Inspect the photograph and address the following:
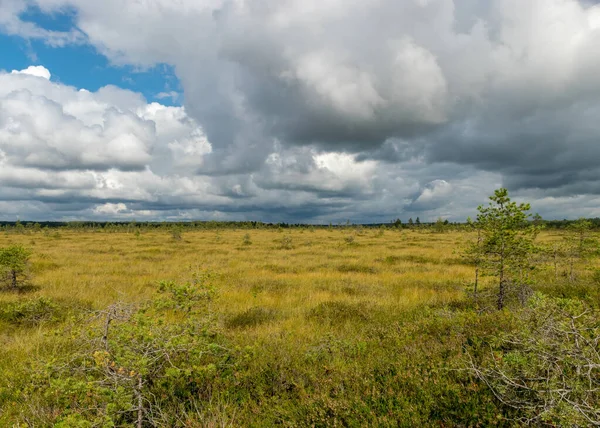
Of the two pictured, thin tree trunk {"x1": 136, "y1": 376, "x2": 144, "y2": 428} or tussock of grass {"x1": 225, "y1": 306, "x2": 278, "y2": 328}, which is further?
tussock of grass {"x1": 225, "y1": 306, "x2": 278, "y2": 328}

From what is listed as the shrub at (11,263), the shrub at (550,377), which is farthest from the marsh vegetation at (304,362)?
the shrub at (11,263)

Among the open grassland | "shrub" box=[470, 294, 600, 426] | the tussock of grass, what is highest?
"shrub" box=[470, 294, 600, 426]

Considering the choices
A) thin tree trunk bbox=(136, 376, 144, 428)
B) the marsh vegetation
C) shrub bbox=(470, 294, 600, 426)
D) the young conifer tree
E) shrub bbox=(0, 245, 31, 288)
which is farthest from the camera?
shrub bbox=(0, 245, 31, 288)

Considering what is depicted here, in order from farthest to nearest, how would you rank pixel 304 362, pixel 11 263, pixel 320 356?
pixel 11 263, pixel 320 356, pixel 304 362

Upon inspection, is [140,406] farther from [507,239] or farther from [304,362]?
[507,239]

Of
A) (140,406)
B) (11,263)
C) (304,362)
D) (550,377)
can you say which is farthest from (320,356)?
(11,263)

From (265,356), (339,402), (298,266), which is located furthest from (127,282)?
(339,402)

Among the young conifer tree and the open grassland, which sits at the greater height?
the young conifer tree

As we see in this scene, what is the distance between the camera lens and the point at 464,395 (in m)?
3.86

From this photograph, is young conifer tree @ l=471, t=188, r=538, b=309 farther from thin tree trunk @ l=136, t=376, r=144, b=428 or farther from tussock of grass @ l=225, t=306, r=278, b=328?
thin tree trunk @ l=136, t=376, r=144, b=428

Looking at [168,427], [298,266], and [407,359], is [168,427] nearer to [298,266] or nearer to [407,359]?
[407,359]

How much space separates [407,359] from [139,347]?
13.0ft

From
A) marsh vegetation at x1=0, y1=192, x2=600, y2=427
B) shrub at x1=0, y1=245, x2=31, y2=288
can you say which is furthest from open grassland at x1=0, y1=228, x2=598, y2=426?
shrub at x1=0, y1=245, x2=31, y2=288

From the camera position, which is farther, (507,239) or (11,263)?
(11,263)
